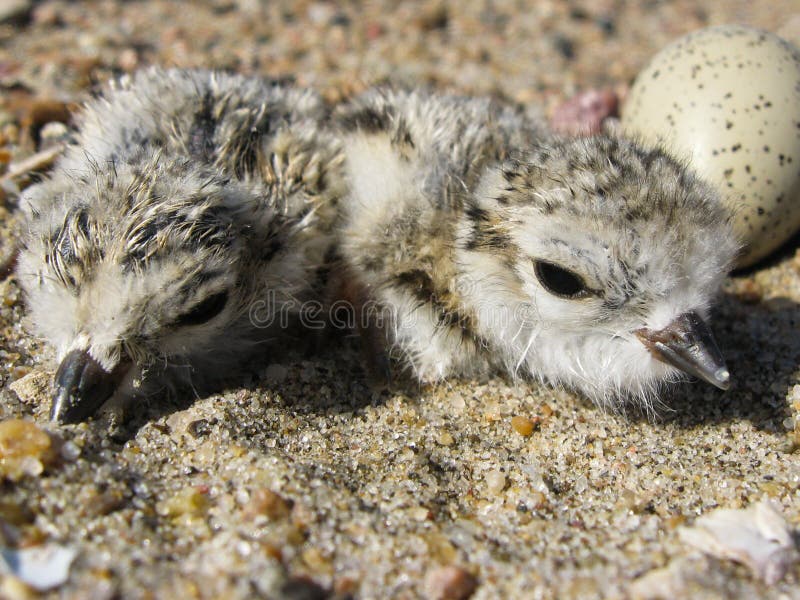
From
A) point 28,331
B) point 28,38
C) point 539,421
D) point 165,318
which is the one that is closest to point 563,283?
point 539,421

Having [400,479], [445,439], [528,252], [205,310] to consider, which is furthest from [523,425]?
[205,310]

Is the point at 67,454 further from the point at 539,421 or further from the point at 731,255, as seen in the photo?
the point at 731,255

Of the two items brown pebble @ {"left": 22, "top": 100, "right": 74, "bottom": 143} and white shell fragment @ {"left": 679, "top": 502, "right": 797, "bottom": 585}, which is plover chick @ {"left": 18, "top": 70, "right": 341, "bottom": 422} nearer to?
brown pebble @ {"left": 22, "top": 100, "right": 74, "bottom": 143}

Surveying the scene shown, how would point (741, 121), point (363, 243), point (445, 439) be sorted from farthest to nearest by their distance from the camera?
1. point (741, 121)
2. point (363, 243)
3. point (445, 439)

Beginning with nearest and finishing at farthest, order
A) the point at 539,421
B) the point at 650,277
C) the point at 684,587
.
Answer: the point at 684,587
the point at 650,277
the point at 539,421

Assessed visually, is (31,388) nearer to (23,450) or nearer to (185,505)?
(23,450)
